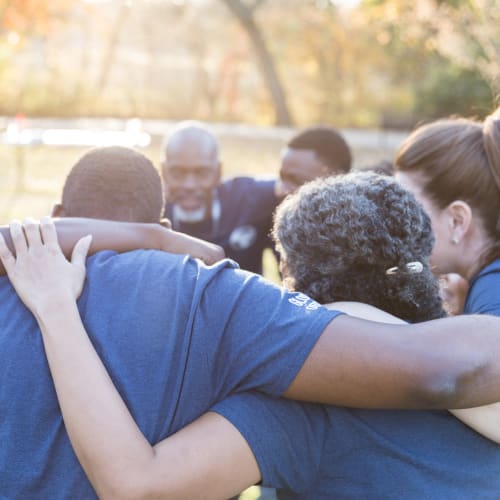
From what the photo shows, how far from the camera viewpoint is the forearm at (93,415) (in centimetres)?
158

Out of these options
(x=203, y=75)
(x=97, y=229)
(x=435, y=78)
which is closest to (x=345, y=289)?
(x=97, y=229)

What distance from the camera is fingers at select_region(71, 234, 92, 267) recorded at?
6.08ft

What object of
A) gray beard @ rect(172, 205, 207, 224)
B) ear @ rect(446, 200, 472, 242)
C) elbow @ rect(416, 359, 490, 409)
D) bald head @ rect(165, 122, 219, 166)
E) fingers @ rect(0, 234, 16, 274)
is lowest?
elbow @ rect(416, 359, 490, 409)

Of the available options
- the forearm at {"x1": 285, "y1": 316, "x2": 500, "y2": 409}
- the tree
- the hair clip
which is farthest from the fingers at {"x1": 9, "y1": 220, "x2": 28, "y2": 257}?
the tree

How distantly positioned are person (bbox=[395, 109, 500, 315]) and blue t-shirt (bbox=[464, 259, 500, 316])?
12 cm

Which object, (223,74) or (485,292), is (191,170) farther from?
(223,74)

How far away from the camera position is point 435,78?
18750mm

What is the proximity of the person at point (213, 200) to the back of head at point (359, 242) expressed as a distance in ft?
9.31

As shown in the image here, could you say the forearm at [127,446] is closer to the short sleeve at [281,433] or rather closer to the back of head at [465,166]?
the short sleeve at [281,433]

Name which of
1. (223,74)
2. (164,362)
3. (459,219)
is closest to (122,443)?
(164,362)

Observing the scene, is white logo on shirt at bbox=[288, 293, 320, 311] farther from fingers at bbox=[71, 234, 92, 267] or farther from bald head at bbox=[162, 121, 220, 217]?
bald head at bbox=[162, 121, 220, 217]

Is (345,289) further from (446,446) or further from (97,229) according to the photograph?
(97,229)

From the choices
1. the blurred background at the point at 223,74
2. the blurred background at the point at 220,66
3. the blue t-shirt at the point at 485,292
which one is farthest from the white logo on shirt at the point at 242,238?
the blurred background at the point at 220,66

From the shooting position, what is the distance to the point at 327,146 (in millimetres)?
4898
